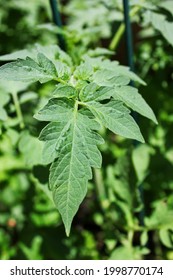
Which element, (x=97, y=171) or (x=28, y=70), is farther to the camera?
(x=97, y=171)

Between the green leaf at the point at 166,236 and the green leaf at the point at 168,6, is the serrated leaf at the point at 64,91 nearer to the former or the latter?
the green leaf at the point at 168,6

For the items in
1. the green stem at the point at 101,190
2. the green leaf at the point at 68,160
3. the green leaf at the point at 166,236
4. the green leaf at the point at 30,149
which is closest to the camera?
the green leaf at the point at 68,160

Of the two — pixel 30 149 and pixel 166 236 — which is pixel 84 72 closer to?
pixel 30 149

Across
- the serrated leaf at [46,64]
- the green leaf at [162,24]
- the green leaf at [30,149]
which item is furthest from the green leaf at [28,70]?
the green leaf at [162,24]

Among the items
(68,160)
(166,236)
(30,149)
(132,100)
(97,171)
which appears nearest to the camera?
(68,160)

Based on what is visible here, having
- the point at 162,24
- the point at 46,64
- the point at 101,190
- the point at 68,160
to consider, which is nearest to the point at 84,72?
the point at 46,64
